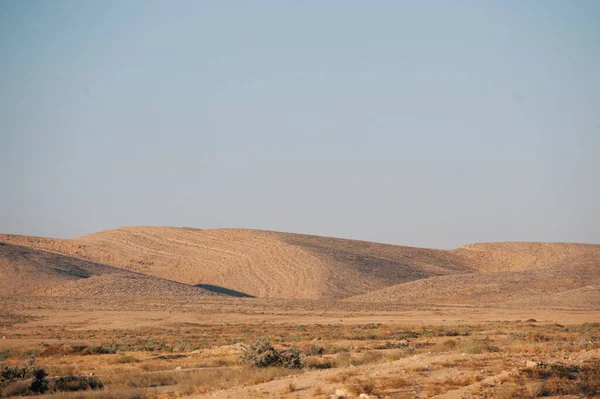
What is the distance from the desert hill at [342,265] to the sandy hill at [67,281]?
948 cm

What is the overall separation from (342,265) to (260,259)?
12094 millimetres

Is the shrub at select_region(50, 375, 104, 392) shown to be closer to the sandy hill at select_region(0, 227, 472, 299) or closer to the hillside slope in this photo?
the sandy hill at select_region(0, 227, 472, 299)

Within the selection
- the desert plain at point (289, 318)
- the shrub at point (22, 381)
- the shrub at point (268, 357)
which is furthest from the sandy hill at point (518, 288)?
the shrub at point (22, 381)

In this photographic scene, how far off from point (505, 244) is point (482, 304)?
2069 inches

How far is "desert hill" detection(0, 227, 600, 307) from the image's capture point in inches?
2938

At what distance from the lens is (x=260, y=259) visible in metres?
100

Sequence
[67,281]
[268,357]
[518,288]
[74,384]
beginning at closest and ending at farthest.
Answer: [74,384], [268,357], [518,288], [67,281]

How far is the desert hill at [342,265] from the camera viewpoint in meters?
74.6

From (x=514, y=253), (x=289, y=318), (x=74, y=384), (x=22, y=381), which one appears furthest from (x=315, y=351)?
(x=514, y=253)

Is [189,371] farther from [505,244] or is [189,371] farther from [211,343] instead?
[505,244]

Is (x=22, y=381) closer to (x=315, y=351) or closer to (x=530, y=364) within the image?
(x=315, y=351)

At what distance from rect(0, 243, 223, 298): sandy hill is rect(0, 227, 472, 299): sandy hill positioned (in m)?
10.7

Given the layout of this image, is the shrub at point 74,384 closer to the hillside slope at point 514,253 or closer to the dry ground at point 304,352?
the dry ground at point 304,352

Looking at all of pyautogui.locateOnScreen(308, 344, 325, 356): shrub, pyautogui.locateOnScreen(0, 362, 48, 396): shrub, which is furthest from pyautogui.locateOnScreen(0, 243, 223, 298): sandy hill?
pyautogui.locateOnScreen(0, 362, 48, 396): shrub
